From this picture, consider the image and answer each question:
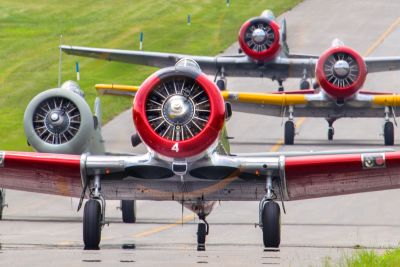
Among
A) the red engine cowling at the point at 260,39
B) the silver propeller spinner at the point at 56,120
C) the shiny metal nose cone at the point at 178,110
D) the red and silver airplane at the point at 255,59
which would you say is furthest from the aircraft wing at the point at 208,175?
the red engine cowling at the point at 260,39

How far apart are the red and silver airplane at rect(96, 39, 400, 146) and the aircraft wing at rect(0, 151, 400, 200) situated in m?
17.2

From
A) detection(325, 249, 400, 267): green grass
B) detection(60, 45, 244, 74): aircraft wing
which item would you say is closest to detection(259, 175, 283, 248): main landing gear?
detection(325, 249, 400, 267): green grass

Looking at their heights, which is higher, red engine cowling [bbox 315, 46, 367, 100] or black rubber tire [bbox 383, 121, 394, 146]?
red engine cowling [bbox 315, 46, 367, 100]

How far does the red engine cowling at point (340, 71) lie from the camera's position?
38125 mm

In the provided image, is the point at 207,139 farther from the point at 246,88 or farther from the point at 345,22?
the point at 345,22

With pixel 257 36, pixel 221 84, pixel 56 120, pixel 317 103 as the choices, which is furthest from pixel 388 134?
pixel 56 120

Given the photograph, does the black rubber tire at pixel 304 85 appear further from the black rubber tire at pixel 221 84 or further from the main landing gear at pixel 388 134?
the main landing gear at pixel 388 134

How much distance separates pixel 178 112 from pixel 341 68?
65.7 ft

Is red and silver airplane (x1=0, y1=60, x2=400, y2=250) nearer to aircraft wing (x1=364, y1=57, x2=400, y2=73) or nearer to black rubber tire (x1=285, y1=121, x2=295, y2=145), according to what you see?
black rubber tire (x1=285, y1=121, x2=295, y2=145)

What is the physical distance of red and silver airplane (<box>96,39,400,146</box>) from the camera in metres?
37.7

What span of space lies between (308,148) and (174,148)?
18.0 meters

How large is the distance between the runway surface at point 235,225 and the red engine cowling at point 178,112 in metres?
1.25

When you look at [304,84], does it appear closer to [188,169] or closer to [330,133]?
[330,133]

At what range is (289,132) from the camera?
121ft
